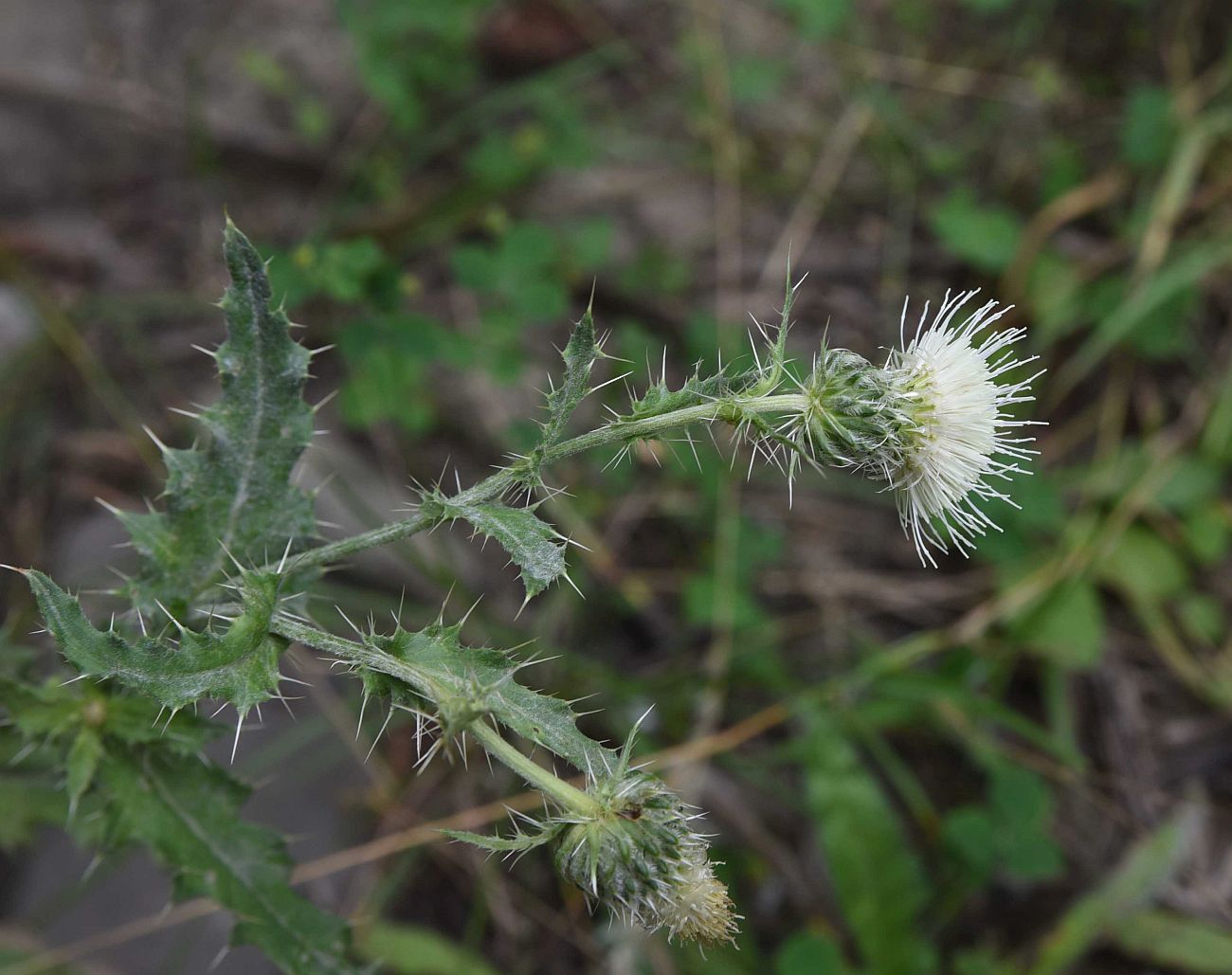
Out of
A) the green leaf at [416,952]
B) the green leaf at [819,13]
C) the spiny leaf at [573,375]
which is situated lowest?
the green leaf at [416,952]

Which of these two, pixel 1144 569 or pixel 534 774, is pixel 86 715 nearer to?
pixel 534 774

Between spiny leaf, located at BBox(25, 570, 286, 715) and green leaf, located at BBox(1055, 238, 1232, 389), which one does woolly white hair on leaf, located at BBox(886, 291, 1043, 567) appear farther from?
green leaf, located at BBox(1055, 238, 1232, 389)

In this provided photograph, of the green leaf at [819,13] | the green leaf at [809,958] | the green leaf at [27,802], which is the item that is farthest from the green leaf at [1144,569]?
the green leaf at [27,802]

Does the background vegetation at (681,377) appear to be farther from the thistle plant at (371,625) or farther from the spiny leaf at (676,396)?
the spiny leaf at (676,396)

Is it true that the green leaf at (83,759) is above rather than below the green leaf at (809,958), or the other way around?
above

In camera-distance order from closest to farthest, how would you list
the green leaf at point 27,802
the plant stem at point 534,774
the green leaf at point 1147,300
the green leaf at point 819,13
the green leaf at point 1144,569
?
1. the plant stem at point 534,774
2. the green leaf at point 27,802
3. the green leaf at point 1144,569
4. the green leaf at point 1147,300
5. the green leaf at point 819,13

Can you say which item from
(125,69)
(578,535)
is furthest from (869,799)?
(125,69)
